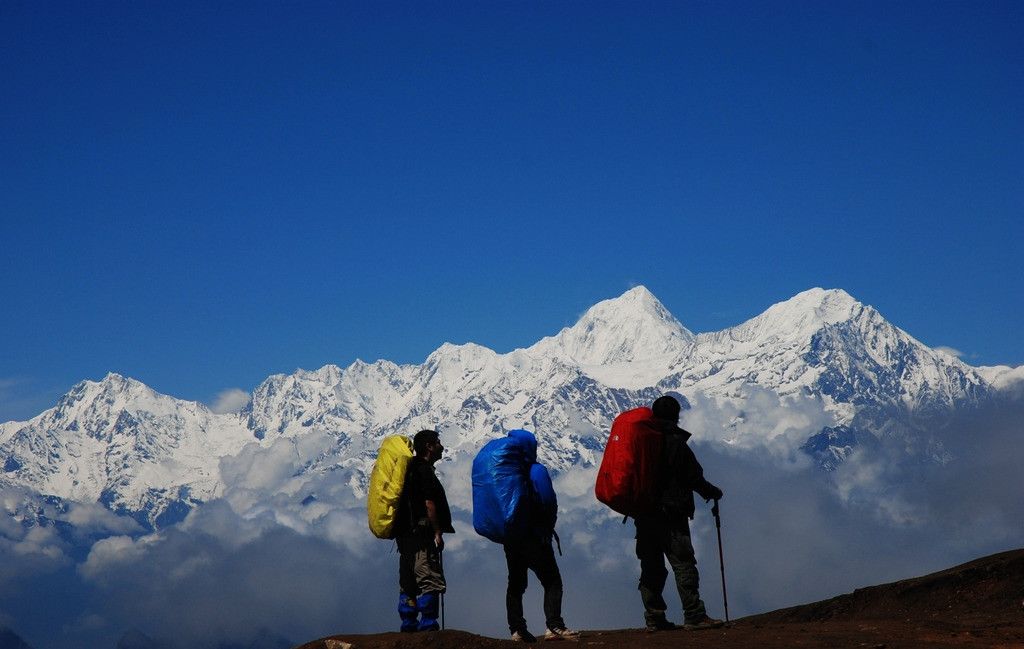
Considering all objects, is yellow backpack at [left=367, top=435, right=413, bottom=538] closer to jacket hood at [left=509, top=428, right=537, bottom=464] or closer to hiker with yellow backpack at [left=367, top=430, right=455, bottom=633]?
hiker with yellow backpack at [left=367, top=430, right=455, bottom=633]

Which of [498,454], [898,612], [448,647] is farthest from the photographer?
[898,612]

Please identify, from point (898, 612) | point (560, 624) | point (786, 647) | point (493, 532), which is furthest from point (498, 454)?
point (898, 612)

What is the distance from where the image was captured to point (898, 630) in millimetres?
16703

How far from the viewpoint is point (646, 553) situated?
17.1 m

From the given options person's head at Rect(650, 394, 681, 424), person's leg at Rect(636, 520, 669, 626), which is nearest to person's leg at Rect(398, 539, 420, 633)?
person's leg at Rect(636, 520, 669, 626)

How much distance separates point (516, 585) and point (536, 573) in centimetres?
36

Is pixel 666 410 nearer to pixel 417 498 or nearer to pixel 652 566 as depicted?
pixel 652 566

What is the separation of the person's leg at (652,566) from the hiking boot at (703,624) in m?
0.32

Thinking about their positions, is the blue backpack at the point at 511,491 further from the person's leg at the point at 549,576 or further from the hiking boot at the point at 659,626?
the hiking boot at the point at 659,626

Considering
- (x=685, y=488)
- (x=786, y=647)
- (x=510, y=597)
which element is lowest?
(x=786, y=647)

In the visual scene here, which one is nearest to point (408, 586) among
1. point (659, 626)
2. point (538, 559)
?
point (538, 559)

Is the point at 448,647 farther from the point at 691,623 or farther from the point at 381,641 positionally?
the point at 691,623

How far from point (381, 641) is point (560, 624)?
2715mm

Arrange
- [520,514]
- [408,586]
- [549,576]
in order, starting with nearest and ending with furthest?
[520,514], [549,576], [408,586]
